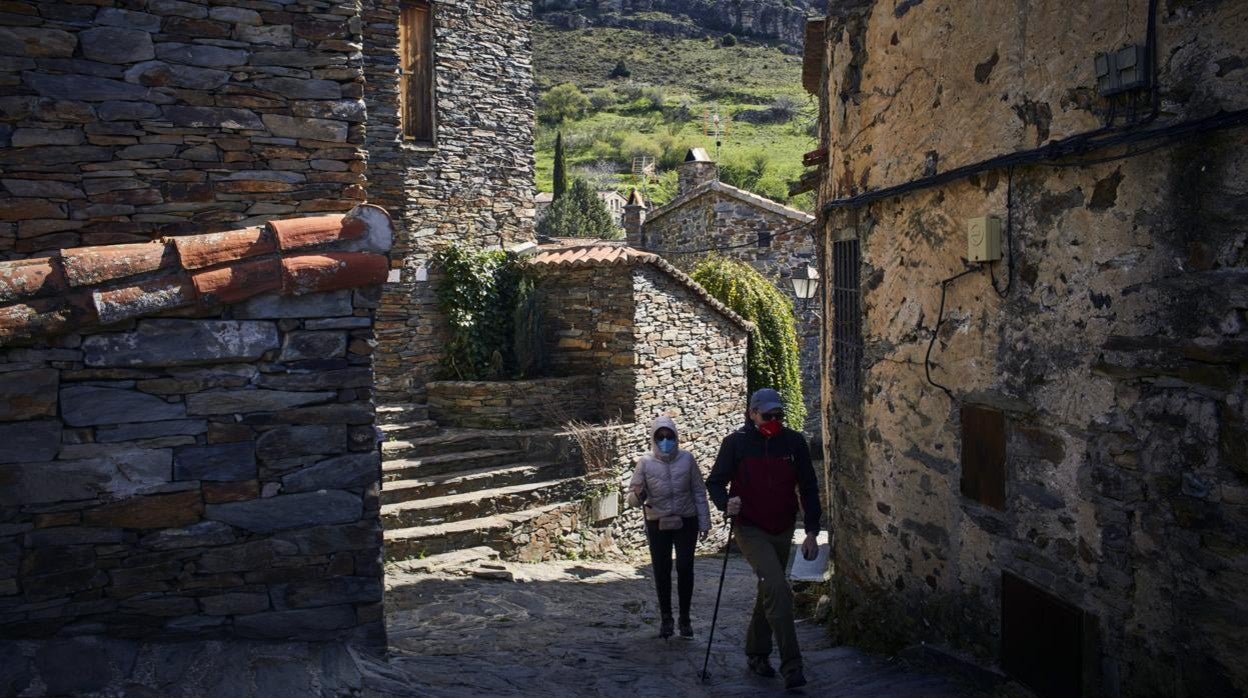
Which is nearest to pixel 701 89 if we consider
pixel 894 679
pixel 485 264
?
pixel 485 264

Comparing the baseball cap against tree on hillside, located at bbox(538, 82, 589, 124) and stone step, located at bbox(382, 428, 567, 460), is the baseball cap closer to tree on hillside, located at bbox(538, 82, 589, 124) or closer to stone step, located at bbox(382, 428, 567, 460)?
stone step, located at bbox(382, 428, 567, 460)

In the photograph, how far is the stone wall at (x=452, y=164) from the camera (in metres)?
13.1

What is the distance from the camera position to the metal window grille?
6387 millimetres

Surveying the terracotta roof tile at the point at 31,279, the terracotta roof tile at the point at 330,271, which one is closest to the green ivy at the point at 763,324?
the terracotta roof tile at the point at 330,271

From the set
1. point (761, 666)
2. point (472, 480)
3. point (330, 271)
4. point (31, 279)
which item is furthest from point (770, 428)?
point (472, 480)

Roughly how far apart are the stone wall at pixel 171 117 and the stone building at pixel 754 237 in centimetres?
1452

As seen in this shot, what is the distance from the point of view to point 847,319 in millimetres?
6695

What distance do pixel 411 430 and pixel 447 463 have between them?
126cm

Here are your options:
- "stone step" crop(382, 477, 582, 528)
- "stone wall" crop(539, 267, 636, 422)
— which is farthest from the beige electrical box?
"stone wall" crop(539, 267, 636, 422)

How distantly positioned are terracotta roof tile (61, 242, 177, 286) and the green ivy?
11.7 meters

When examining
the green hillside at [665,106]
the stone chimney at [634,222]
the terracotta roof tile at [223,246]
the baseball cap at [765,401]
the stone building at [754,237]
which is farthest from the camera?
the green hillside at [665,106]

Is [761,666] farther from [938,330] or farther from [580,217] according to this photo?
[580,217]

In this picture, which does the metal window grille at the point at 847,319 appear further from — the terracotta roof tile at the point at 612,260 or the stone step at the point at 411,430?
the stone step at the point at 411,430

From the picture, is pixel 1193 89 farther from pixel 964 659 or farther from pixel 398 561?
pixel 398 561
